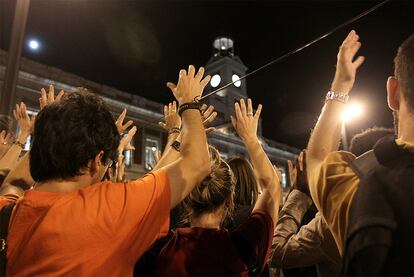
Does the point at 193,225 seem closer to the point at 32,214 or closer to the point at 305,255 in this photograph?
the point at 305,255

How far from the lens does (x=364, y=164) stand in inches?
48.5

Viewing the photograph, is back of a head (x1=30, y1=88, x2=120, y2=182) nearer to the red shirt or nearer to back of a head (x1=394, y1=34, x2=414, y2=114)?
the red shirt

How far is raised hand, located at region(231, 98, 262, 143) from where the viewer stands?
253cm

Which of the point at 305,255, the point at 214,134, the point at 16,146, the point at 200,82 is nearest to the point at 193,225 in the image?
the point at 305,255

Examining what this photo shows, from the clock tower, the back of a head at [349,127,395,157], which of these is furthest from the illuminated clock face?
the back of a head at [349,127,395,157]

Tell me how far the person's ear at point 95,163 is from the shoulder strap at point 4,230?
0.41 m

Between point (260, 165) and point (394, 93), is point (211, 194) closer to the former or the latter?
point (260, 165)

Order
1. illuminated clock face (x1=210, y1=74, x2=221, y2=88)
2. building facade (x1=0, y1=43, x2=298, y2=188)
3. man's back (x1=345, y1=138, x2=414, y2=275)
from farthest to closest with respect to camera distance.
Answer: illuminated clock face (x1=210, y1=74, x2=221, y2=88) < building facade (x1=0, y1=43, x2=298, y2=188) < man's back (x1=345, y1=138, x2=414, y2=275)

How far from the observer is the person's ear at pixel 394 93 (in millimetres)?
1371

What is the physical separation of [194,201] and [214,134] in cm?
2754

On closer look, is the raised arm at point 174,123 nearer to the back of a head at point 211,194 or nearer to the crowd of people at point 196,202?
the crowd of people at point 196,202

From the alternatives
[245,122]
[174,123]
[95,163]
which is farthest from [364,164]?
[174,123]

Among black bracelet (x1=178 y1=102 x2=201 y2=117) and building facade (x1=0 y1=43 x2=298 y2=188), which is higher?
building facade (x1=0 y1=43 x2=298 y2=188)

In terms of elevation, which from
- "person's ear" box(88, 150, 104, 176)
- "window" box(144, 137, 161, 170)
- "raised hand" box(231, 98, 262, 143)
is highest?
"window" box(144, 137, 161, 170)
